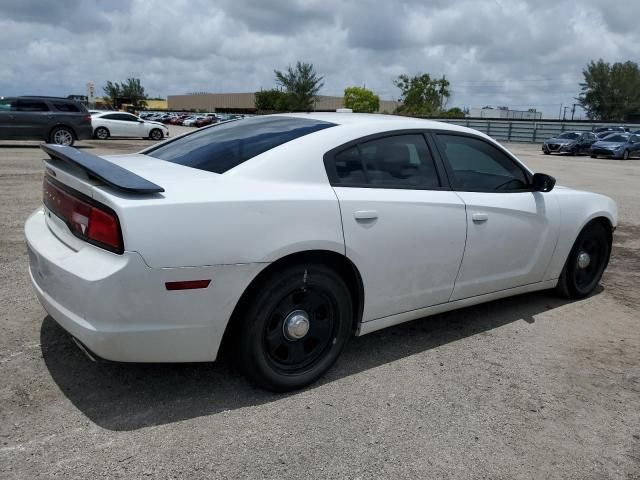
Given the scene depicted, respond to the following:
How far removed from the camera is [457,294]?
3729 millimetres

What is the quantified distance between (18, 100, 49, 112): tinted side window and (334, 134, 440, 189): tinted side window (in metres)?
16.7

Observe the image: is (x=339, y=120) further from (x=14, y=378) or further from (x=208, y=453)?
(x=14, y=378)

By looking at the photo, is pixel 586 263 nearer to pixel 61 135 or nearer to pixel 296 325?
pixel 296 325

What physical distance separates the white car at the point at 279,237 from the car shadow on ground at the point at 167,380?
23cm

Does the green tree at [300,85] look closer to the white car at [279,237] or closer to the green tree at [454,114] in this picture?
the green tree at [454,114]

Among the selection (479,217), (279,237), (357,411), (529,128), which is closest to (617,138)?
(529,128)

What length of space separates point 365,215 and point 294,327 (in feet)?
2.41

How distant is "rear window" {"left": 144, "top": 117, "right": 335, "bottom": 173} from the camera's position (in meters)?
3.13

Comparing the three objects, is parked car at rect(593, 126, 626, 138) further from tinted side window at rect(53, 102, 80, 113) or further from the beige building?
the beige building

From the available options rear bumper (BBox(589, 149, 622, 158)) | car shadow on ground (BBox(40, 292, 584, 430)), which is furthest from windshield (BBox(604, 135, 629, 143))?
car shadow on ground (BBox(40, 292, 584, 430))

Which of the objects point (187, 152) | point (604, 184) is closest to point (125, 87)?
point (604, 184)

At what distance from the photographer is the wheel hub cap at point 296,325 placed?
9.64 feet

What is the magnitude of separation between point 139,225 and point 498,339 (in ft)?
8.70

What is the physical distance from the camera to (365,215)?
121 inches
